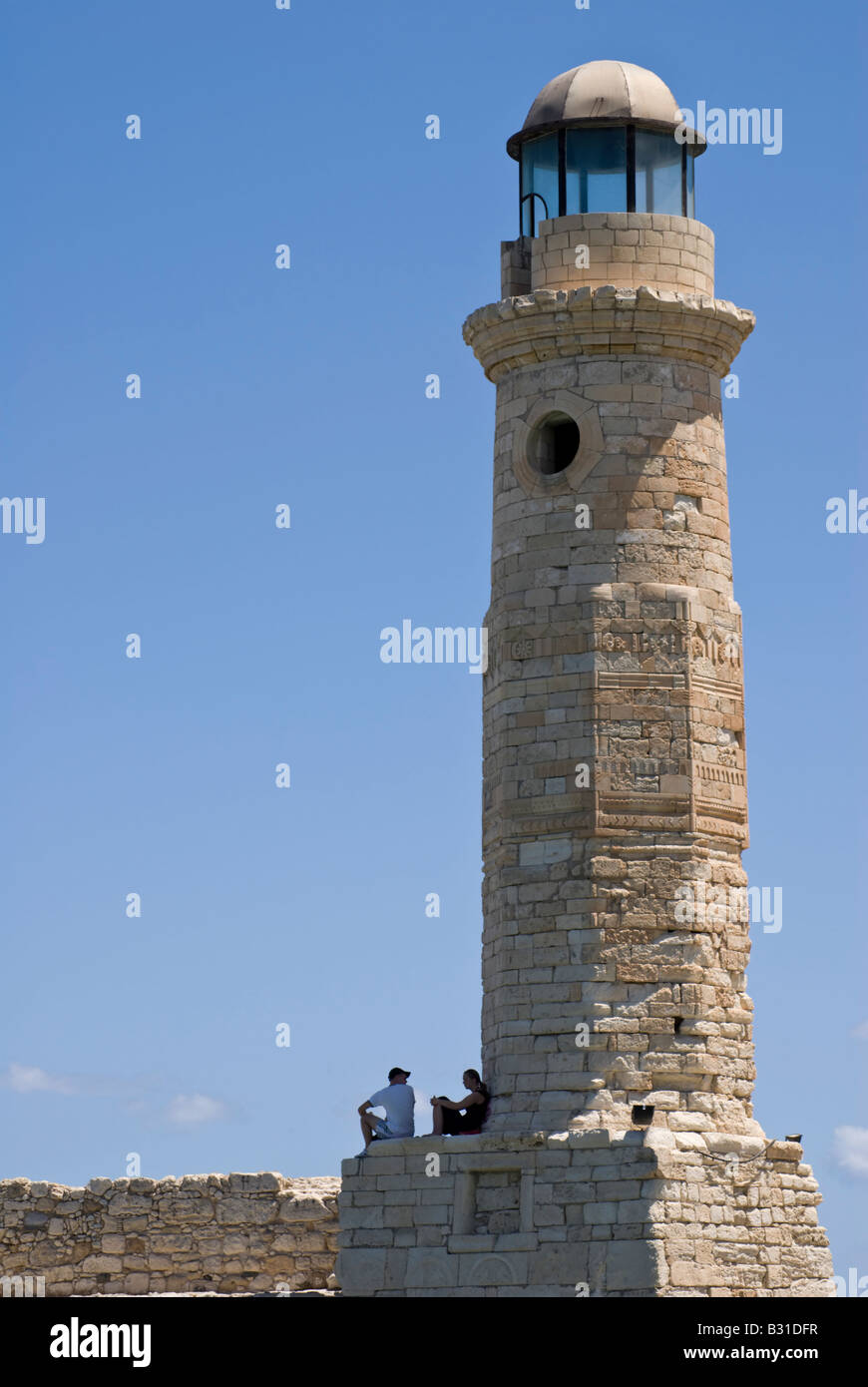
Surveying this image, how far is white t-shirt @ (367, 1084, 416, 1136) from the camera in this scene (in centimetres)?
2773

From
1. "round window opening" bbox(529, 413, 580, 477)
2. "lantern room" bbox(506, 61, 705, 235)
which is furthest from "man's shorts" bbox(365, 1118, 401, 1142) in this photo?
"lantern room" bbox(506, 61, 705, 235)

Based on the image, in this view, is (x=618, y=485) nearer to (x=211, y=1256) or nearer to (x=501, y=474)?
(x=501, y=474)

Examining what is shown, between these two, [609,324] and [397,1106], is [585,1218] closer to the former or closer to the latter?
[397,1106]

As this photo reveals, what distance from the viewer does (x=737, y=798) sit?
27.8m

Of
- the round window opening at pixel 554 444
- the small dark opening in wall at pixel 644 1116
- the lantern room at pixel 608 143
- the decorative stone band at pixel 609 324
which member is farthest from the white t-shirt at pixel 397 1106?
the lantern room at pixel 608 143

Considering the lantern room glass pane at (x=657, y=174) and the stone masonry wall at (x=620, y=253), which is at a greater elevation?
the lantern room glass pane at (x=657, y=174)

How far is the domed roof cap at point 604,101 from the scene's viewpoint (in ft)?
93.7

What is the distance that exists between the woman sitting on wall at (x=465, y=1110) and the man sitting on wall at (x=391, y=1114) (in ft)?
1.03

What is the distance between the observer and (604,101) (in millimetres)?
28547

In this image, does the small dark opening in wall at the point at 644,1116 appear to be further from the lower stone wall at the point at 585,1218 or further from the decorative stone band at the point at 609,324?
the decorative stone band at the point at 609,324

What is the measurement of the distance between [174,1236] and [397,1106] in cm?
262
